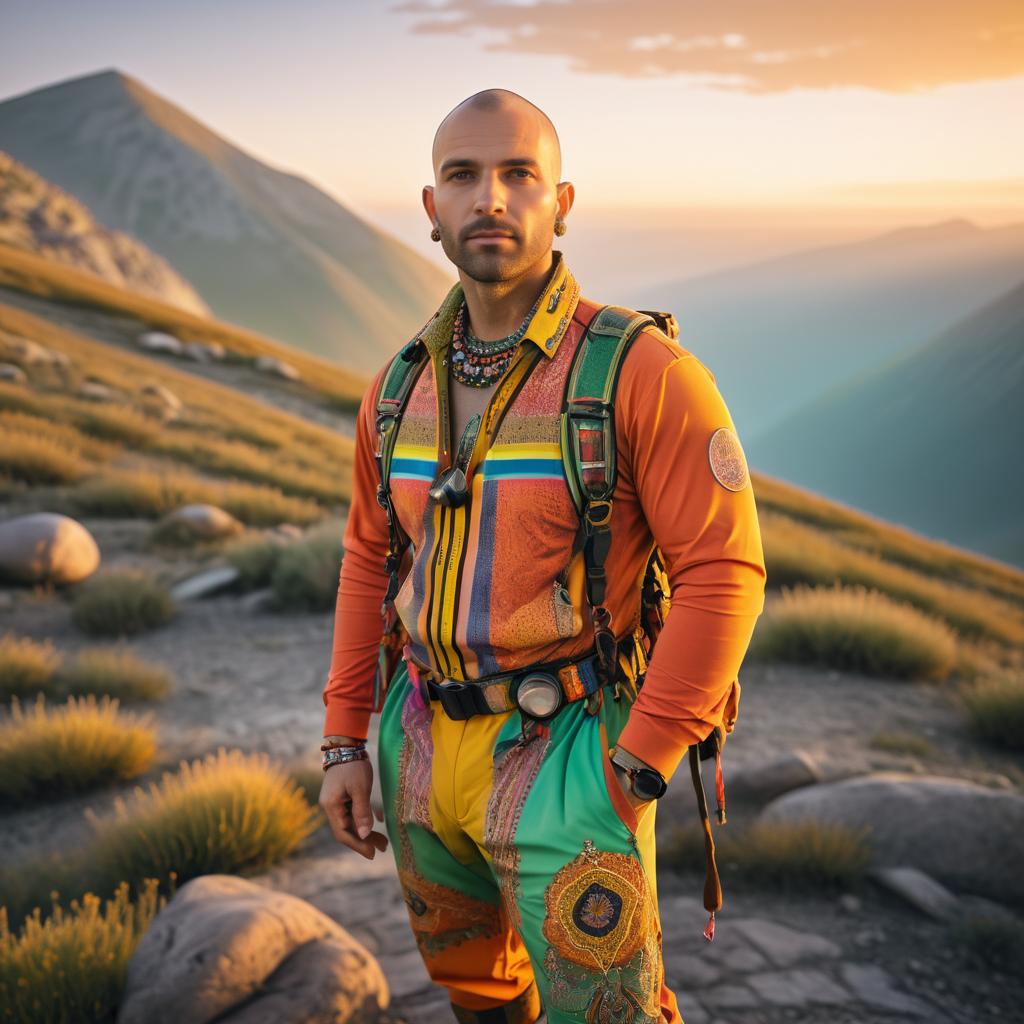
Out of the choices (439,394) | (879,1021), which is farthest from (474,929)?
(879,1021)

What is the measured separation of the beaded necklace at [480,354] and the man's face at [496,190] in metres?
0.13

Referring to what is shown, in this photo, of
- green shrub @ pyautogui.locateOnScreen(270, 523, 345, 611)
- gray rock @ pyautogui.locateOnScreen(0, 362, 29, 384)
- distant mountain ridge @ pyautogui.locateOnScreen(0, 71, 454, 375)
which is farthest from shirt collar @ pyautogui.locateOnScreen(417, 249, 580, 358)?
distant mountain ridge @ pyautogui.locateOnScreen(0, 71, 454, 375)

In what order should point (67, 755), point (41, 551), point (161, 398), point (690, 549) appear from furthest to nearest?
point (161, 398) < point (41, 551) < point (67, 755) < point (690, 549)

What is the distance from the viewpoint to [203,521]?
10.5m

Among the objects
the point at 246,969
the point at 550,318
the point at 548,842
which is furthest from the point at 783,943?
the point at 550,318

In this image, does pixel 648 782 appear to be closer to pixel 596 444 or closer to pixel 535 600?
pixel 535 600

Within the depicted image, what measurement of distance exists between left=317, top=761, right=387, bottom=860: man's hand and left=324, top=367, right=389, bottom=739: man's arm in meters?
0.11

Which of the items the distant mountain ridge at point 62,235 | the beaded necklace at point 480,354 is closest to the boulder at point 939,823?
the beaded necklace at point 480,354

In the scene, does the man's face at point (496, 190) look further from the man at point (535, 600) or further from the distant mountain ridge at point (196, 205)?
the distant mountain ridge at point (196, 205)

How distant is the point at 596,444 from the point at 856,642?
256 inches

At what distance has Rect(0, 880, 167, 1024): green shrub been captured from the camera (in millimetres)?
3006

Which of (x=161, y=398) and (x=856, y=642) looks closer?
(x=856, y=642)

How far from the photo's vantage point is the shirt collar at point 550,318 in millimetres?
1893

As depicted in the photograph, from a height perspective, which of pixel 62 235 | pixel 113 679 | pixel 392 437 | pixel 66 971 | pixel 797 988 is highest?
pixel 62 235
